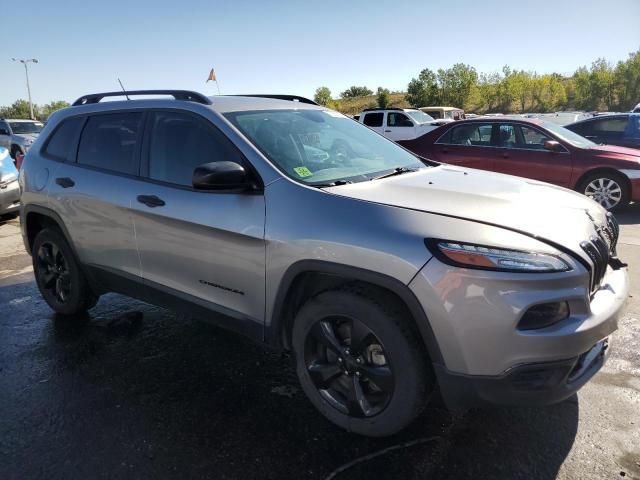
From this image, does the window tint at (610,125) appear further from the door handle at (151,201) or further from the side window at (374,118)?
the door handle at (151,201)

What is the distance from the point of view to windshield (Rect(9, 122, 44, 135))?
18641mm

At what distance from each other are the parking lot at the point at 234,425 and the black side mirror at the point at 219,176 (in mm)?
1266

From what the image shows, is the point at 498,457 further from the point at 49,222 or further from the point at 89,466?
the point at 49,222

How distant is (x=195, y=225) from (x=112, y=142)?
1220mm

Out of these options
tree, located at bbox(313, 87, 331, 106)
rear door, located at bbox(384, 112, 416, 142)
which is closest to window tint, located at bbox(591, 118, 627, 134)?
rear door, located at bbox(384, 112, 416, 142)

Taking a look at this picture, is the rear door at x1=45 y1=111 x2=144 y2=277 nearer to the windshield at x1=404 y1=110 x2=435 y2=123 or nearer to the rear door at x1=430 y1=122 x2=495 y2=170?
the rear door at x1=430 y1=122 x2=495 y2=170

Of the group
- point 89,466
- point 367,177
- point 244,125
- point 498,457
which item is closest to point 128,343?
point 89,466

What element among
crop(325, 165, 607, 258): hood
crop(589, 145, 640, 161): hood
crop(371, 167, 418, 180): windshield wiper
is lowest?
crop(589, 145, 640, 161): hood

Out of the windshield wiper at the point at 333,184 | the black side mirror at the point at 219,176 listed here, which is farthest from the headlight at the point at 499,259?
the black side mirror at the point at 219,176

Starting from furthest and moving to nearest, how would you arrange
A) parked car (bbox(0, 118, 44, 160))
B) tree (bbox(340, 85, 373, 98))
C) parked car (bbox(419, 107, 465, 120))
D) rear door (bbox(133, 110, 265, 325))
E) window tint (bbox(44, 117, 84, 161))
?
tree (bbox(340, 85, 373, 98))
parked car (bbox(419, 107, 465, 120))
parked car (bbox(0, 118, 44, 160))
window tint (bbox(44, 117, 84, 161))
rear door (bbox(133, 110, 265, 325))

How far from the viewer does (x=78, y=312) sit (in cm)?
429

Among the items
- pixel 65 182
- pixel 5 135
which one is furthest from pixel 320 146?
pixel 5 135

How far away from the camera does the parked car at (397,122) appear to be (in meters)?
18.3

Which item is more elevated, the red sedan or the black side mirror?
the black side mirror
